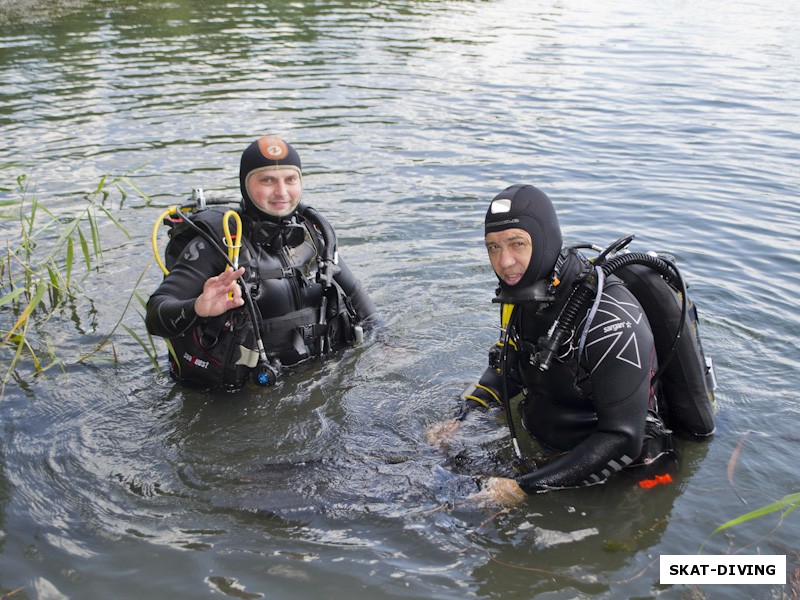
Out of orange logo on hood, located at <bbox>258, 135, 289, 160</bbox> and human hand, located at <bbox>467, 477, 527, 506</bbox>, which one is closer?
human hand, located at <bbox>467, 477, 527, 506</bbox>

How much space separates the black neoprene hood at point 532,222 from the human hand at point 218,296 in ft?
4.45

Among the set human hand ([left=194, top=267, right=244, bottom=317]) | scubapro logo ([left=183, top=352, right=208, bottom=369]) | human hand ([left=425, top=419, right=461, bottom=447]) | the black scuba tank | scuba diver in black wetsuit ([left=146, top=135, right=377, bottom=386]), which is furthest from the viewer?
scubapro logo ([left=183, top=352, right=208, bottom=369])

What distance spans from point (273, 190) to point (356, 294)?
1056 millimetres

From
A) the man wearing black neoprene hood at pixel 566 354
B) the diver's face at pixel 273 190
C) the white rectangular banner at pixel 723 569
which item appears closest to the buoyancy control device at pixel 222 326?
the diver's face at pixel 273 190

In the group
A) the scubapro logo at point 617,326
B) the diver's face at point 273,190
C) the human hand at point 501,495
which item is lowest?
the human hand at point 501,495

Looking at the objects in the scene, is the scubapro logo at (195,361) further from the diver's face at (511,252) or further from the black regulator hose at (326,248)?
the diver's face at (511,252)

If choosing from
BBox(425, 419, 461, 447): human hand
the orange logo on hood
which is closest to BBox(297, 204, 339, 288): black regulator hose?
the orange logo on hood

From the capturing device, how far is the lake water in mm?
3383

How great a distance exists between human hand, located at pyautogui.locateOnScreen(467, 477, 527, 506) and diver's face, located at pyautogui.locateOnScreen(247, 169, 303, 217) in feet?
6.38

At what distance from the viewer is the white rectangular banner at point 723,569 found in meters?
3.19

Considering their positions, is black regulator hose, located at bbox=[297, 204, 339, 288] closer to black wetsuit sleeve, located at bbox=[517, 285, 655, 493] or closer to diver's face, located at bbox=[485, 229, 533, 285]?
diver's face, located at bbox=[485, 229, 533, 285]

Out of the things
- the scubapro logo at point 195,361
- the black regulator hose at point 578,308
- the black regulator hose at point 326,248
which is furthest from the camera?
the black regulator hose at point 326,248

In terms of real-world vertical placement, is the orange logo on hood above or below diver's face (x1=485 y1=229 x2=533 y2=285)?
Result: above

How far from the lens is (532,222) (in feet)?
11.1
